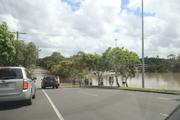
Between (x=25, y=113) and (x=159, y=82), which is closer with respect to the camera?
(x=25, y=113)

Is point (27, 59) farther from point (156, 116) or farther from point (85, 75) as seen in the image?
point (156, 116)

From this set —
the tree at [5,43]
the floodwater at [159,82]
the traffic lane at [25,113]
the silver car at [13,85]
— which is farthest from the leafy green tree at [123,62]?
the silver car at [13,85]

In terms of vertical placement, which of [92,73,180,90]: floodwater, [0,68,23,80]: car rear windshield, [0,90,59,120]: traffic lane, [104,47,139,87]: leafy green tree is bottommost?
[0,90,59,120]: traffic lane

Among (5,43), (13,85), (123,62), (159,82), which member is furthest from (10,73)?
(159,82)

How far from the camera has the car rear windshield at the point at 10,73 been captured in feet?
54.2

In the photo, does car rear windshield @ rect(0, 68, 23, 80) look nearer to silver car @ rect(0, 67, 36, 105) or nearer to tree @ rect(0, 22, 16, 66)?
silver car @ rect(0, 67, 36, 105)

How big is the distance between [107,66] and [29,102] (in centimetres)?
4132

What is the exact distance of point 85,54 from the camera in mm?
65000

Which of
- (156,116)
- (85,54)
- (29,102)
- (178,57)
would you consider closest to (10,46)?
(29,102)

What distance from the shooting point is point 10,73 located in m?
16.7

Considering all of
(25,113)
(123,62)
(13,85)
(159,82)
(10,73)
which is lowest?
(25,113)

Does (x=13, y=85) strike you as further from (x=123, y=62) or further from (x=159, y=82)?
(x=159, y=82)

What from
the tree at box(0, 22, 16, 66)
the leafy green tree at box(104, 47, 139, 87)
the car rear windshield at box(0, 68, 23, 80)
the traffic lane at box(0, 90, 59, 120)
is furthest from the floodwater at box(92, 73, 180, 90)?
the car rear windshield at box(0, 68, 23, 80)

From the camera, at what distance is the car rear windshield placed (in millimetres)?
16527
